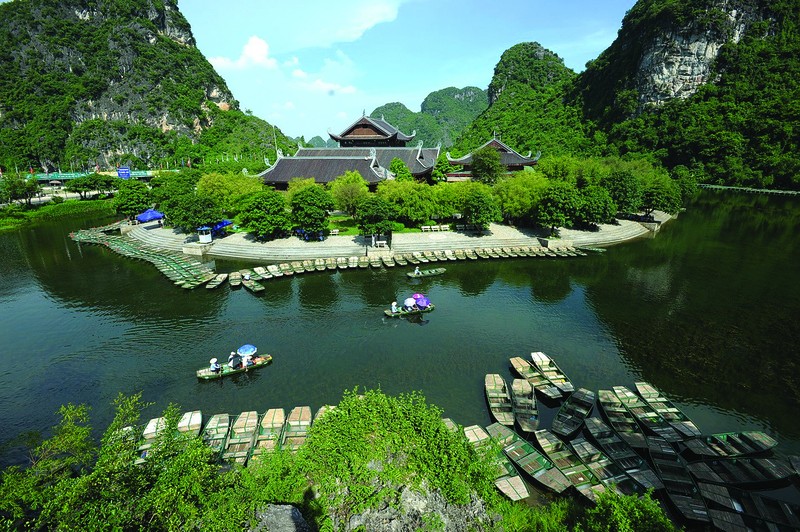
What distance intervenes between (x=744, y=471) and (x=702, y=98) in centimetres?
14267

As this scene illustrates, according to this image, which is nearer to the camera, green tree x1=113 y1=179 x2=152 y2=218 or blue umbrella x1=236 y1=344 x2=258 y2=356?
blue umbrella x1=236 y1=344 x2=258 y2=356

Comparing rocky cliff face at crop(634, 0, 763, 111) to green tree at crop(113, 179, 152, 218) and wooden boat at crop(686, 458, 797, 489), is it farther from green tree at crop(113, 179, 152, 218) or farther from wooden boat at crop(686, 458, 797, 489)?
green tree at crop(113, 179, 152, 218)

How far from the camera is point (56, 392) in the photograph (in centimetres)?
2436

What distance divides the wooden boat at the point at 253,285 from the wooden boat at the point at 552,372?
91.3 feet

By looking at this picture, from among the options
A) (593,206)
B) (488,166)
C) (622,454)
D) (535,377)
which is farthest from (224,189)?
(622,454)

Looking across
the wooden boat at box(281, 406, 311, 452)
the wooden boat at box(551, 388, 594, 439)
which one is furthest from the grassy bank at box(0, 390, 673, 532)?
the wooden boat at box(551, 388, 594, 439)

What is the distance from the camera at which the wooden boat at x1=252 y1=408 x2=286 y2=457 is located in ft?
62.7

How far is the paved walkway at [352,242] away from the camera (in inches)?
1937

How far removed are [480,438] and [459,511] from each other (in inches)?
323

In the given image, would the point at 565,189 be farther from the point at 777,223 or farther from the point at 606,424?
the point at 777,223

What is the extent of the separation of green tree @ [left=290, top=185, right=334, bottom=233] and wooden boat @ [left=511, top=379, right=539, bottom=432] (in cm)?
3476

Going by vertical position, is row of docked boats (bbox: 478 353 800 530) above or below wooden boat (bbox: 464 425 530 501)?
below

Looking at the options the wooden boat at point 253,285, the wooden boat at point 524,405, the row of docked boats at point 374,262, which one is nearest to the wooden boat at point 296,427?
the wooden boat at point 524,405

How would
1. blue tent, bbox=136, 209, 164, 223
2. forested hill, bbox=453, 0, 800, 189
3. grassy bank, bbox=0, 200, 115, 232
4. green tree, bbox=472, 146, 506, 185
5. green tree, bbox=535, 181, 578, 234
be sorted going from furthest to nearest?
forested hill, bbox=453, 0, 800, 189 → green tree, bbox=472, 146, 506, 185 → grassy bank, bbox=0, 200, 115, 232 → blue tent, bbox=136, 209, 164, 223 → green tree, bbox=535, 181, 578, 234
